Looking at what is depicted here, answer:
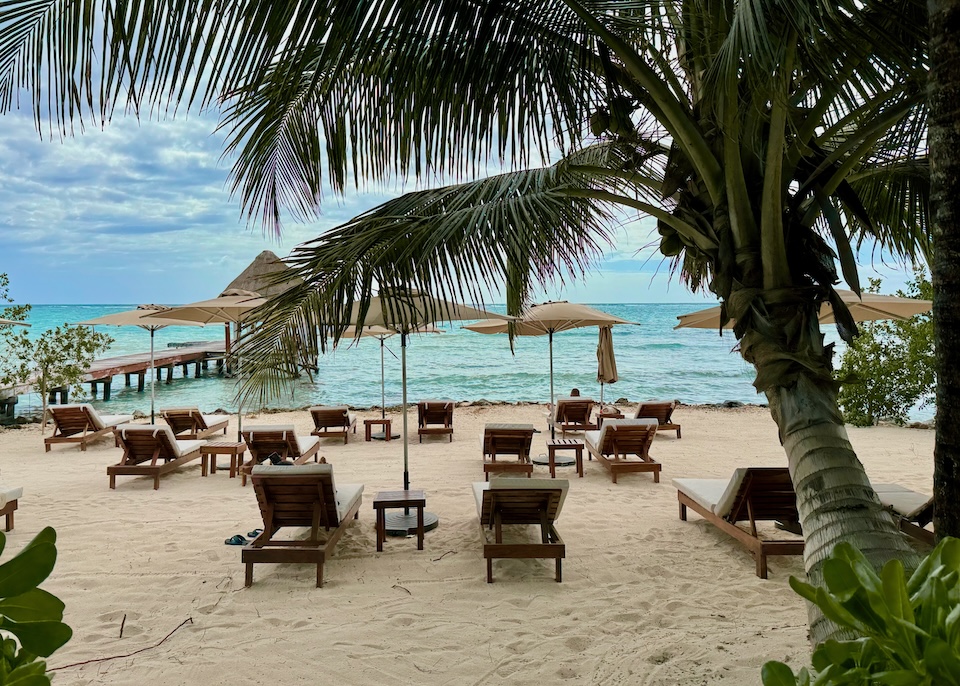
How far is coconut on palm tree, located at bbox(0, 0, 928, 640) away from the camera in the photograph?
1.88 metres

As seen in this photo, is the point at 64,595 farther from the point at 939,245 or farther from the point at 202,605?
the point at 939,245

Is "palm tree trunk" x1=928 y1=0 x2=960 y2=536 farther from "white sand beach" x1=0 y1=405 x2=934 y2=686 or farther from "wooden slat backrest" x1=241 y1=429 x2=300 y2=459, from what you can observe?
"wooden slat backrest" x1=241 y1=429 x2=300 y2=459

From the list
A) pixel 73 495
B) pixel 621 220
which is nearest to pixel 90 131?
pixel 621 220

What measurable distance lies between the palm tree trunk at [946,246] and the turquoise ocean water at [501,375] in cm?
1076

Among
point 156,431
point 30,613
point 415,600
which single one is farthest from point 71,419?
point 30,613

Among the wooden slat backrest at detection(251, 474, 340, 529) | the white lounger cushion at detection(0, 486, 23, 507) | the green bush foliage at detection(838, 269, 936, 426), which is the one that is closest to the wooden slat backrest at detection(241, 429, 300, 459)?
the white lounger cushion at detection(0, 486, 23, 507)

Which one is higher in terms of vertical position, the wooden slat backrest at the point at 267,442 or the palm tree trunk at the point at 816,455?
the palm tree trunk at the point at 816,455

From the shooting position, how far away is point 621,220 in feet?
14.7

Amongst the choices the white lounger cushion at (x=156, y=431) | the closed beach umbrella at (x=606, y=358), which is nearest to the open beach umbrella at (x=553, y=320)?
the closed beach umbrella at (x=606, y=358)

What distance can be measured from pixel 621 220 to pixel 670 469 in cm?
509

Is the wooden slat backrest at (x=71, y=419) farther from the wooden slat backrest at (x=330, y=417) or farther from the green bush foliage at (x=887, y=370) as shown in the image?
the green bush foliage at (x=887, y=370)

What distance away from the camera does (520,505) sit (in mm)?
4688

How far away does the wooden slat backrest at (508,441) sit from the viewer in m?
7.95

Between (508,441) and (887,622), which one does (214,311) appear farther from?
(887,622)
